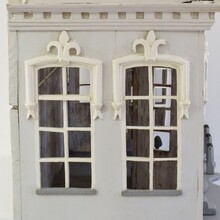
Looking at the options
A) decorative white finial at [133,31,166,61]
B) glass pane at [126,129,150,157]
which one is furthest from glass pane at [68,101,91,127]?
decorative white finial at [133,31,166,61]

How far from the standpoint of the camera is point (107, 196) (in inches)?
31.5

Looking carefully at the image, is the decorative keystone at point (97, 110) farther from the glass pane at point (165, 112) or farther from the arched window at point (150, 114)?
the glass pane at point (165, 112)

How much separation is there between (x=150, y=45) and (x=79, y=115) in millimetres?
228

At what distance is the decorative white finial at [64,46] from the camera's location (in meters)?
0.76

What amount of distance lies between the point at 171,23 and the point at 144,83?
121mm

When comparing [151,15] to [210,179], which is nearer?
[151,15]

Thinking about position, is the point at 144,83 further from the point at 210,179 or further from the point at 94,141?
the point at 210,179

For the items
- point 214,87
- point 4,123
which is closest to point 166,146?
point 214,87

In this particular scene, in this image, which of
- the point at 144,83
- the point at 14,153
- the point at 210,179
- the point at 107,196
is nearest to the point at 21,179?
the point at 14,153

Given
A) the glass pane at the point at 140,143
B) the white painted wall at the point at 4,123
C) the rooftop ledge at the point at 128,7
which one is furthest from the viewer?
the white painted wall at the point at 4,123

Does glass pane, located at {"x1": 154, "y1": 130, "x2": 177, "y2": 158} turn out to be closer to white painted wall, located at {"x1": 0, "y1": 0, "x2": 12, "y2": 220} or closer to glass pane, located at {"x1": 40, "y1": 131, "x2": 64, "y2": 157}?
glass pane, located at {"x1": 40, "y1": 131, "x2": 64, "y2": 157}

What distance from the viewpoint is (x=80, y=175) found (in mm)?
884

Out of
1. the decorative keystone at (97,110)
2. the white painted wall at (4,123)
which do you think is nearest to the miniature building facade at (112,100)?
the decorative keystone at (97,110)

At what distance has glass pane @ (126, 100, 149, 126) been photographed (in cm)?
83
